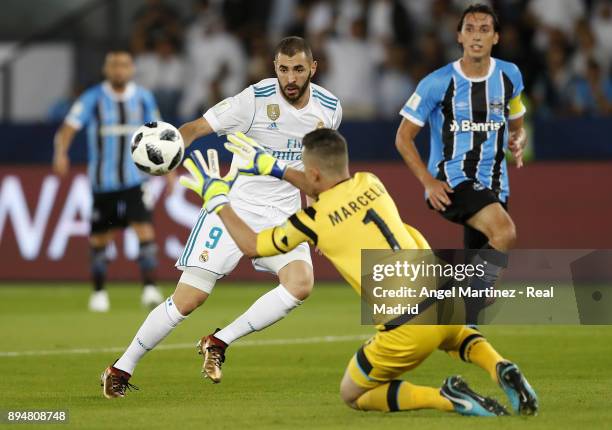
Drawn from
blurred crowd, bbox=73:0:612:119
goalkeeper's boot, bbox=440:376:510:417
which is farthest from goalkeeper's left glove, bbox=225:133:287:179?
blurred crowd, bbox=73:0:612:119

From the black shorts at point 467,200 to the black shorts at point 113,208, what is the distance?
18.8ft

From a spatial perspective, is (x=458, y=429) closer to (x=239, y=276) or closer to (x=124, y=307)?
(x=124, y=307)

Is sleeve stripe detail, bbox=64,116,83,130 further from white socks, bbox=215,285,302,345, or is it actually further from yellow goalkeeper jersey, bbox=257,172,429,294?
yellow goalkeeper jersey, bbox=257,172,429,294

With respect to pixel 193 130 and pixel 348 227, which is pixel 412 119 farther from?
pixel 348 227

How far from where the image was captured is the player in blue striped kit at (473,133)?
9211 mm

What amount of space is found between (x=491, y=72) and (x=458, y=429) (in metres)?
3.53

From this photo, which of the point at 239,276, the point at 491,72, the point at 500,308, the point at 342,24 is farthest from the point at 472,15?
the point at 342,24

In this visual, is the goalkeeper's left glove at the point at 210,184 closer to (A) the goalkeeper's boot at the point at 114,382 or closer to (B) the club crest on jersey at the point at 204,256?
(B) the club crest on jersey at the point at 204,256

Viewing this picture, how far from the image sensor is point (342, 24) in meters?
18.8

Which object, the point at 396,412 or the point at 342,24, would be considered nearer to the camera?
the point at 396,412

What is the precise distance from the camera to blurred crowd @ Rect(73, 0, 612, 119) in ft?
56.4

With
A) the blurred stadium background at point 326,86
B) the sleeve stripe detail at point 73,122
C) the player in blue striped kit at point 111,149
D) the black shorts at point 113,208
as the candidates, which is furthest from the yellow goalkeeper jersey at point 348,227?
the blurred stadium background at point 326,86

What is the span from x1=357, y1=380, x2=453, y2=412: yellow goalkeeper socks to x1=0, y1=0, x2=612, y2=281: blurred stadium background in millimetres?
9437

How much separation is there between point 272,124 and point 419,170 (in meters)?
1.06
